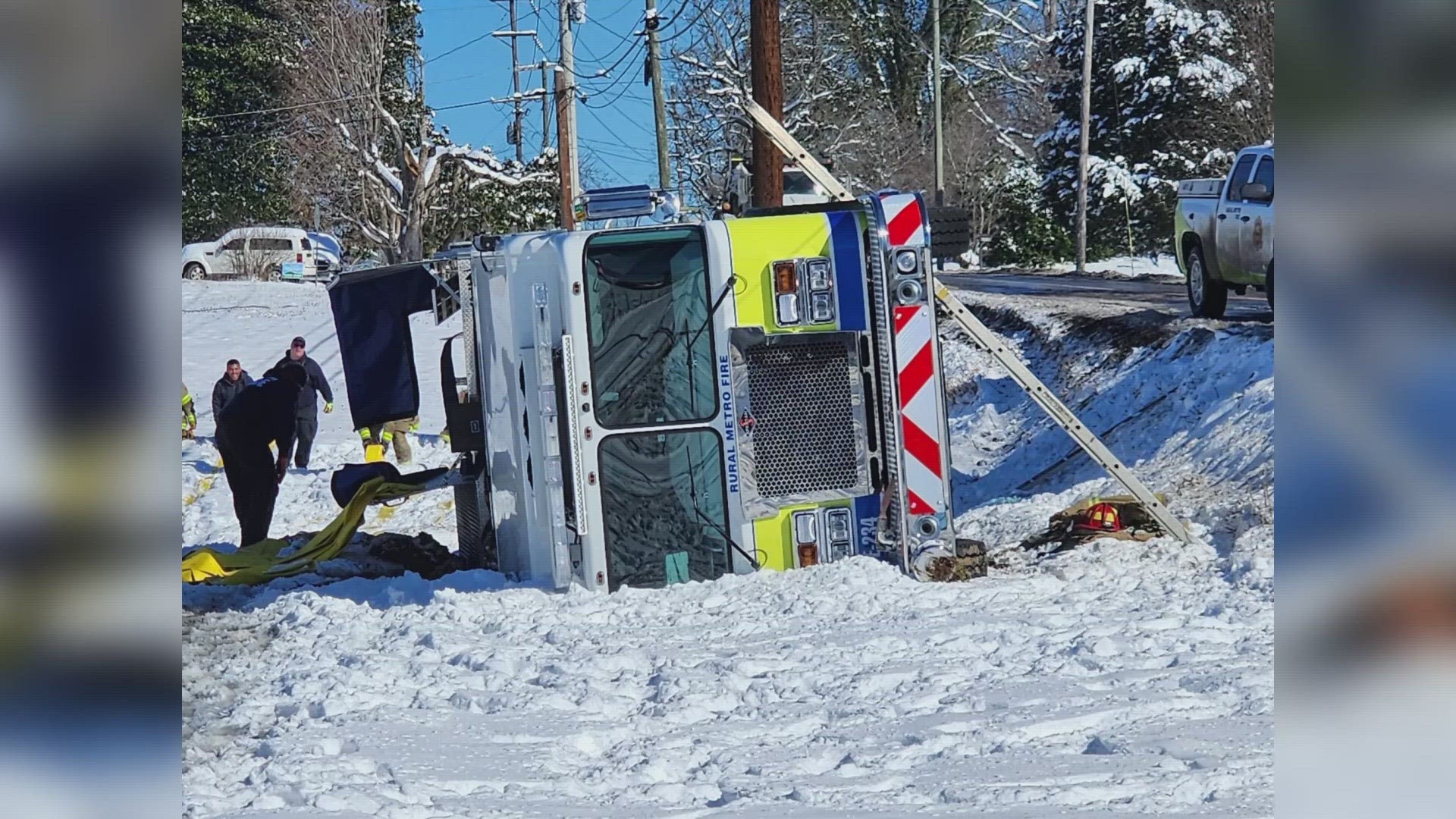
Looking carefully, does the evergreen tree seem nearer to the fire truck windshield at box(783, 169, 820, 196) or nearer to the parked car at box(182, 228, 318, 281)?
the parked car at box(182, 228, 318, 281)

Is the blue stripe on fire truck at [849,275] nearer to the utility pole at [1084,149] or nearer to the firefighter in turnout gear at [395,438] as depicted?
the firefighter in turnout gear at [395,438]

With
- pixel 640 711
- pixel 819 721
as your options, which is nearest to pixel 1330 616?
pixel 819 721

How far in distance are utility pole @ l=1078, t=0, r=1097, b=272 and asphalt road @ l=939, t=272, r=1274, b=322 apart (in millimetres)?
1551

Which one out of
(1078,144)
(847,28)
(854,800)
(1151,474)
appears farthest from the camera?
(847,28)

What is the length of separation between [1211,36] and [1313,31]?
4368 cm

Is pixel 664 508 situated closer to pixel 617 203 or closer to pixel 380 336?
pixel 617 203

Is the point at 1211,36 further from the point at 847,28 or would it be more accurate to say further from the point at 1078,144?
the point at 847,28

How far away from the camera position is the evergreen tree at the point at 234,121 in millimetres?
49219

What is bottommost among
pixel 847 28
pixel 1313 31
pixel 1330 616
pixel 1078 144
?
pixel 1330 616

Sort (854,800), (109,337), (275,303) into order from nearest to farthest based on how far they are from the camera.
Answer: (109,337), (854,800), (275,303)

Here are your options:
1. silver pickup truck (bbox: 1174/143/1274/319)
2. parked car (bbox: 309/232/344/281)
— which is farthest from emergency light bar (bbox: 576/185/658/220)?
parked car (bbox: 309/232/344/281)

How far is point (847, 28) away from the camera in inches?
2149

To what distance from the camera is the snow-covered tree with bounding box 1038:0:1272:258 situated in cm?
4300

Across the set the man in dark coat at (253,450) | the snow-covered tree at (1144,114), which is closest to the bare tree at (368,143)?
the snow-covered tree at (1144,114)
